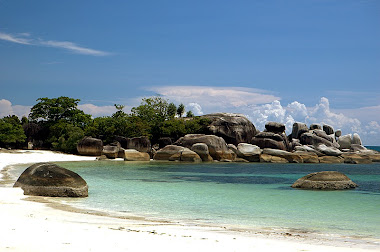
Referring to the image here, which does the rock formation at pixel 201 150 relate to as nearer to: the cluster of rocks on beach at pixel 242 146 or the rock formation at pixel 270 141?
the cluster of rocks on beach at pixel 242 146

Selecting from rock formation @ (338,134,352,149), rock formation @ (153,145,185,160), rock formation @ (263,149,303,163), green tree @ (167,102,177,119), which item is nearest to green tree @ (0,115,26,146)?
rock formation @ (153,145,185,160)

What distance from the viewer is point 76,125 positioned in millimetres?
56812

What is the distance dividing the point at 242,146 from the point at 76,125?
2559 centimetres

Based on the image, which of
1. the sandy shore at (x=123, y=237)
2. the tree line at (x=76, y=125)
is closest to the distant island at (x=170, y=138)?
the tree line at (x=76, y=125)

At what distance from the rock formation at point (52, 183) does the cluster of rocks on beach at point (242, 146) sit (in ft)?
93.2

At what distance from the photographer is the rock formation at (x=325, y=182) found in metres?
18.0

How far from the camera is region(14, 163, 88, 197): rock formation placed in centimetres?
1328

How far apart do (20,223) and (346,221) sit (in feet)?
27.3

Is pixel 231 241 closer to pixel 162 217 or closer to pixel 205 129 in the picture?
pixel 162 217

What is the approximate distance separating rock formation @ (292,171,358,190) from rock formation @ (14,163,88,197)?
1063 cm

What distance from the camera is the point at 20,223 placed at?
7.49 meters

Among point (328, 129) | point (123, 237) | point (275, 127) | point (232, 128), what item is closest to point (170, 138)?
point (232, 128)

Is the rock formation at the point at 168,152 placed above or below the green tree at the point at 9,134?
below

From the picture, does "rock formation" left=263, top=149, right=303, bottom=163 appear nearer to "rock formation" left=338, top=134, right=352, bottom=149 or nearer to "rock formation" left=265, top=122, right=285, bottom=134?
"rock formation" left=265, top=122, right=285, bottom=134
